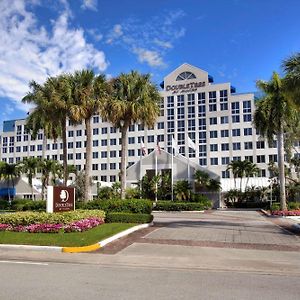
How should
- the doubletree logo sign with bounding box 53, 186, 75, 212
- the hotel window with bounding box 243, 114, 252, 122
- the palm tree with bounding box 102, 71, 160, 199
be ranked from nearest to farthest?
the doubletree logo sign with bounding box 53, 186, 75, 212
the palm tree with bounding box 102, 71, 160, 199
the hotel window with bounding box 243, 114, 252, 122

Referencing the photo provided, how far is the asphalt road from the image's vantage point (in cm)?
776

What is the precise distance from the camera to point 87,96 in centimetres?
2702

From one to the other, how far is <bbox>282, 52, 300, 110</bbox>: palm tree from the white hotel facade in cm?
5883

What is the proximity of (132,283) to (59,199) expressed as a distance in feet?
42.1

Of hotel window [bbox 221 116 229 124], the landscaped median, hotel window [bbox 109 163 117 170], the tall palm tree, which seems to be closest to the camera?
the landscaped median

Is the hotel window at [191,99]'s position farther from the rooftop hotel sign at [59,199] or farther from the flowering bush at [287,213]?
the rooftop hotel sign at [59,199]

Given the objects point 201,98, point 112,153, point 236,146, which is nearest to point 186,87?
point 201,98

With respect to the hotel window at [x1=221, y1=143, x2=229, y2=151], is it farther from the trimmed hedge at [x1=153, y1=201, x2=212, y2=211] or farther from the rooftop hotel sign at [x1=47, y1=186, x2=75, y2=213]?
the rooftop hotel sign at [x1=47, y1=186, x2=75, y2=213]

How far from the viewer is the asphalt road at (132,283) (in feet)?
25.5

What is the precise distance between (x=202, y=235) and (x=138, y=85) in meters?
12.6

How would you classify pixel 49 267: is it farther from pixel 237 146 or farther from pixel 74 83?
pixel 237 146

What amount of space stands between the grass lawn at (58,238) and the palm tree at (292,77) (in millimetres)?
11143

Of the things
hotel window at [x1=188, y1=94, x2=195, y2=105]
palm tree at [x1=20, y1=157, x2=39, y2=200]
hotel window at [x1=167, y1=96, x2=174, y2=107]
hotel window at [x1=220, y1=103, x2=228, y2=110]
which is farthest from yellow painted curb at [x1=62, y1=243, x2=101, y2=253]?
hotel window at [x1=167, y1=96, x2=174, y2=107]

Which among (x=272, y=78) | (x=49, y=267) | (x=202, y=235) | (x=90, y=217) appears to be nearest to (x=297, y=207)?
(x=272, y=78)
